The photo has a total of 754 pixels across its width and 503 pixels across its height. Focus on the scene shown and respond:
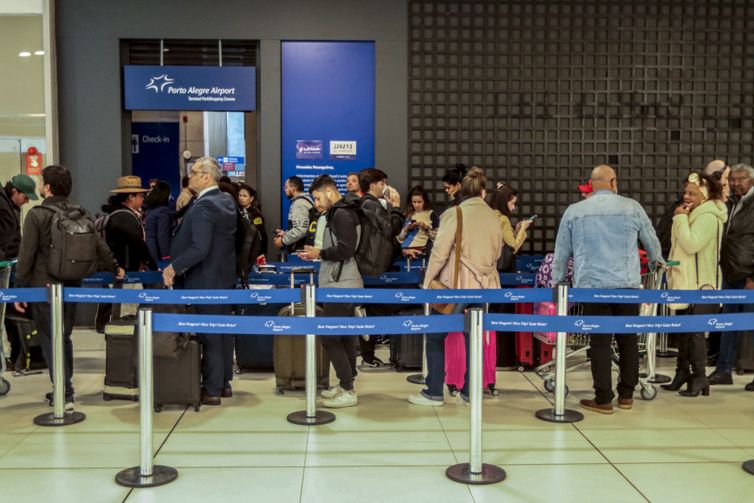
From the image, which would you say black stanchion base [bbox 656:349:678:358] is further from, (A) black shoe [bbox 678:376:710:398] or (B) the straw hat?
(B) the straw hat

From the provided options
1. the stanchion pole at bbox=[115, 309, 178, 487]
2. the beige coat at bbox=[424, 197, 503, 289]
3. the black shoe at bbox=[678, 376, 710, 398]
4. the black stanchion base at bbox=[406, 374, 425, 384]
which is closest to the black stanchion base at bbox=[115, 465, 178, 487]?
the stanchion pole at bbox=[115, 309, 178, 487]

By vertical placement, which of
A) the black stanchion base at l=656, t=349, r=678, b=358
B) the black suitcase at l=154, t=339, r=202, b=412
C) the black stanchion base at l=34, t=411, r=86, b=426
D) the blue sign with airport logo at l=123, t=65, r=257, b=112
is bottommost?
the black stanchion base at l=656, t=349, r=678, b=358

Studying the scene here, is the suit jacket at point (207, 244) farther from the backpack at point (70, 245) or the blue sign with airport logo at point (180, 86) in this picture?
the blue sign with airport logo at point (180, 86)

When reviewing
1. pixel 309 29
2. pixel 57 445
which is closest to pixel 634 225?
pixel 57 445

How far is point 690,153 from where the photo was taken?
978cm

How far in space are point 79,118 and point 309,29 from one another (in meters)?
2.81

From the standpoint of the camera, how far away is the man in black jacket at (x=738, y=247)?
239 inches

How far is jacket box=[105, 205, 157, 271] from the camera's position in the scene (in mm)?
7090

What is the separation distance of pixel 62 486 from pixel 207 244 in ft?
6.39

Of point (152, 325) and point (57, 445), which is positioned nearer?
point (152, 325)

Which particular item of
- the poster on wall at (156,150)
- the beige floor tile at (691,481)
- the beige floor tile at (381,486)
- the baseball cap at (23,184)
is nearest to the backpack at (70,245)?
the baseball cap at (23,184)

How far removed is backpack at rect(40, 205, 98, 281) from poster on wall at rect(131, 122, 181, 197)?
5.48 metres

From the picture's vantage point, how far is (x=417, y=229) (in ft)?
25.0

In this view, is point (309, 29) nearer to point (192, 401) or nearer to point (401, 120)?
point (401, 120)
